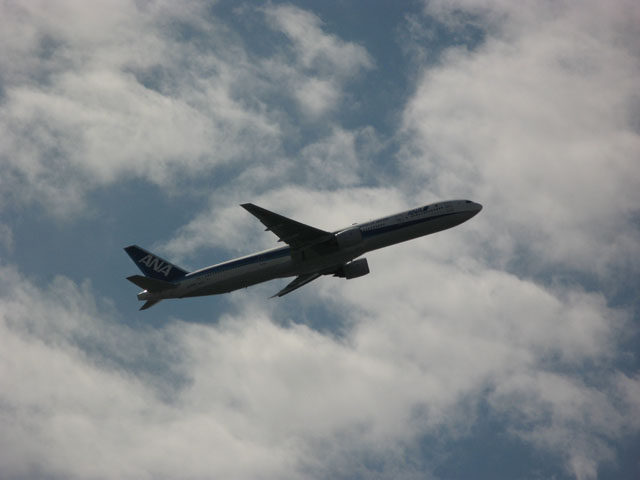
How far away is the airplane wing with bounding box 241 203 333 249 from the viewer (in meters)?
63.1

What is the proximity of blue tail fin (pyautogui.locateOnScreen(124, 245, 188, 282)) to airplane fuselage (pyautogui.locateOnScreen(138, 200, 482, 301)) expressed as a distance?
1094mm

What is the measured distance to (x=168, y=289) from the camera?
6681cm

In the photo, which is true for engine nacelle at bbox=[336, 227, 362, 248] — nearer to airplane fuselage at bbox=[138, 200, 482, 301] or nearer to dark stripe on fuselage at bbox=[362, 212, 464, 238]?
airplane fuselage at bbox=[138, 200, 482, 301]

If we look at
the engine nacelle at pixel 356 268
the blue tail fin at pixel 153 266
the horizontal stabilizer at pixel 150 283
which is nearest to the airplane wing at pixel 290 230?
the engine nacelle at pixel 356 268

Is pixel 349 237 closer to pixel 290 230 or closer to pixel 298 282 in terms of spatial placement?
pixel 290 230

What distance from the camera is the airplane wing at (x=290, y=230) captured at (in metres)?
63.1

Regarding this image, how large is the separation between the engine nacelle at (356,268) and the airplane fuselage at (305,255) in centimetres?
477

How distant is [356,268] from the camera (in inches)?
2869

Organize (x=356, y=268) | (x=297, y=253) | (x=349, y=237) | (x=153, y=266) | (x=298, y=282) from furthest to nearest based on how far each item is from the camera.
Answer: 1. (x=298, y=282)
2. (x=356, y=268)
3. (x=153, y=266)
4. (x=297, y=253)
5. (x=349, y=237)

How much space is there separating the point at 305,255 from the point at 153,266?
15.1 m

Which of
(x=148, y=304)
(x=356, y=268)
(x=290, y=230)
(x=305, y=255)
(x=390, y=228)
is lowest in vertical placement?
(x=148, y=304)

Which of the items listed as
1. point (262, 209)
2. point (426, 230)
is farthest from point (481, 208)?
point (262, 209)

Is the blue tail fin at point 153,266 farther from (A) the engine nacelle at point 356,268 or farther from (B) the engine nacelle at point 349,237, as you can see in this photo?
(A) the engine nacelle at point 356,268

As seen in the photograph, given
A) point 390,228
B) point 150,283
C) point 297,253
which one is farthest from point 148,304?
point 390,228
